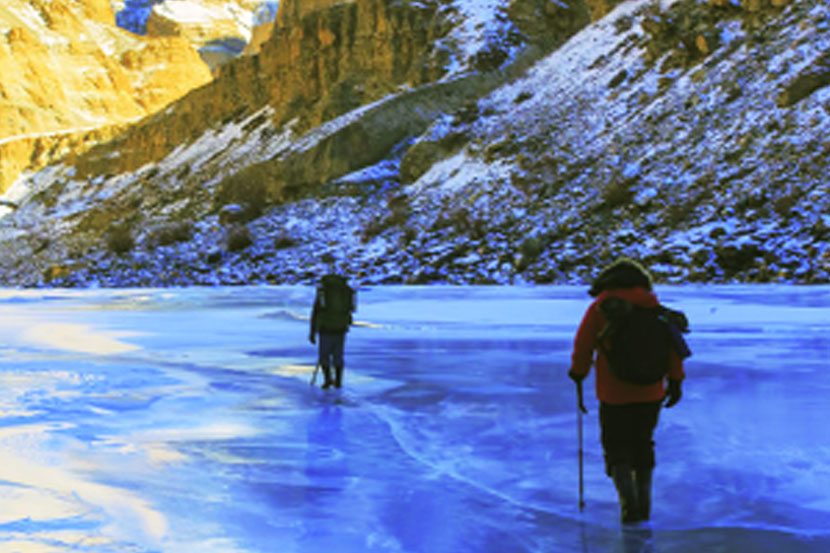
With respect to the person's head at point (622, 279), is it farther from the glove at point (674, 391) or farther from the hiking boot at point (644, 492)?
the hiking boot at point (644, 492)

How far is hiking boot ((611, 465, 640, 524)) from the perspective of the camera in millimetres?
4160

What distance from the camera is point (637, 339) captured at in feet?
13.2

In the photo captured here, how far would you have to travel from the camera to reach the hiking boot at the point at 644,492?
419 cm

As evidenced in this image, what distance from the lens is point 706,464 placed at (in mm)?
5164

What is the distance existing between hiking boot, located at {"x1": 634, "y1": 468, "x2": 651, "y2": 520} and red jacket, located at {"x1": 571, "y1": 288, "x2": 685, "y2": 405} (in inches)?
13.9

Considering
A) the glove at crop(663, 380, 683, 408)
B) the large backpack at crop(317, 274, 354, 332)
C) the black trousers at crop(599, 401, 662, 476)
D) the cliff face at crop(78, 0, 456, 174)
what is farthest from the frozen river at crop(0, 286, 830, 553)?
the cliff face at crop(78, 0, 456, 174)

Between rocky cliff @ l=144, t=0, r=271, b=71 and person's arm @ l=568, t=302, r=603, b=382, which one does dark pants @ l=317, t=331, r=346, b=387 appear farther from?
rocky cliff @ l=144, t=0, r=271, b=71

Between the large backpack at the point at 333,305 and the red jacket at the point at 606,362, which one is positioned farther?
the large backpack at the point at 333,305

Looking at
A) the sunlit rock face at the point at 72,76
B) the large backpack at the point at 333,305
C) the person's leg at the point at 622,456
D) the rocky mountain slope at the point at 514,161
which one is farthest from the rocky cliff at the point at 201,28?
the person's leg at the point at 622,456

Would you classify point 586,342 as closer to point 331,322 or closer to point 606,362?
point 606,362

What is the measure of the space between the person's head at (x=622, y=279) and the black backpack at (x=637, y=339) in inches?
4.8

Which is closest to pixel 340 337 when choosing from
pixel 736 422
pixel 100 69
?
pixel 736 422

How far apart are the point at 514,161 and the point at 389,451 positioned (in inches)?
1036

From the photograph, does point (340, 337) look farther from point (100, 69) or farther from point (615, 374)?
point (100, 69)
